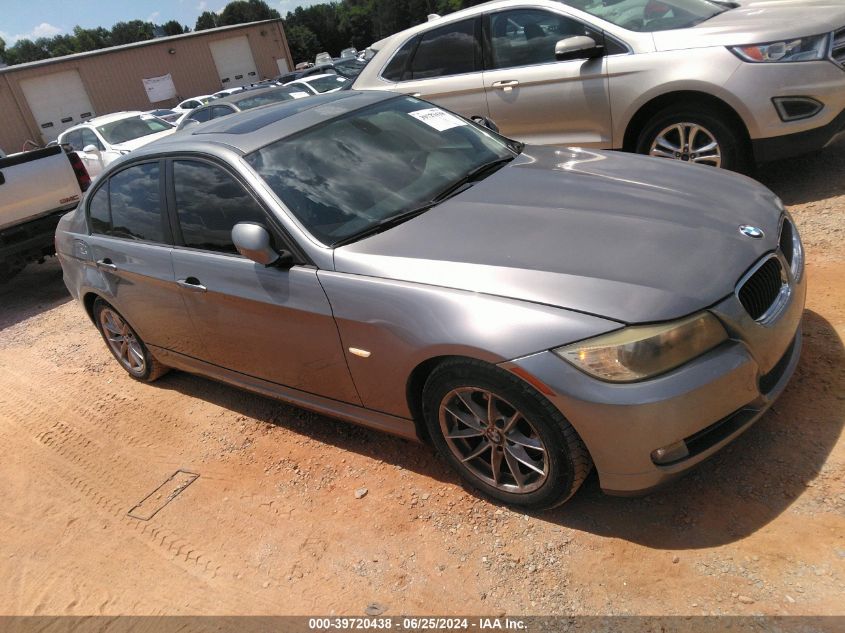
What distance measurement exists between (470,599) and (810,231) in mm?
3662

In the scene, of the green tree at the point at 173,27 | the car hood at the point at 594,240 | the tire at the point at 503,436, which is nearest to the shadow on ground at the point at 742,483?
the tire at the point at 503,436

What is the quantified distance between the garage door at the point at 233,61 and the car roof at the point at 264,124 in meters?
41.0

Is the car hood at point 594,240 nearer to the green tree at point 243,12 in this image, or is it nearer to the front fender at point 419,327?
the front fender at point 419,327

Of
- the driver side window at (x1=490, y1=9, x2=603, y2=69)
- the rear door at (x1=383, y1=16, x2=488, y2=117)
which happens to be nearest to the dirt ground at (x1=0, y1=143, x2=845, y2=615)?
the driver side window at (x1=490, y1=9, x2=603, y2=69)

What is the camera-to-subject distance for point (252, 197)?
3.24 metres

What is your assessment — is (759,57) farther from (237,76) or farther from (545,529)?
(237,76)

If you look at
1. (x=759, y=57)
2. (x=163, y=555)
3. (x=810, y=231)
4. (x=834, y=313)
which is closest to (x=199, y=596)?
(x=163, y=555)

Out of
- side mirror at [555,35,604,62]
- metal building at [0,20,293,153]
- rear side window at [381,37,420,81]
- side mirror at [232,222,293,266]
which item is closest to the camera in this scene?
side mirror at [232,222,293,266]

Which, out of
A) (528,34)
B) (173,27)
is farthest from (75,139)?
(173,27)

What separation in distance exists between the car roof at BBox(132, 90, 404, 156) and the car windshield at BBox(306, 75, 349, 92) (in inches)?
418

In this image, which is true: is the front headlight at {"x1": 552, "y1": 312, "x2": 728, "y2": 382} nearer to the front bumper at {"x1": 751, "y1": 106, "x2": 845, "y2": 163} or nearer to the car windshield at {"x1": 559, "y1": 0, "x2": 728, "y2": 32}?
the front bumper at {"x1": 751, "y1": 106, "x2": 845, "y2": 163}

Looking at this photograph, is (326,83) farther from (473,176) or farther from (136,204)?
(473,176)

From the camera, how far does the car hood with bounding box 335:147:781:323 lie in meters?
2.41

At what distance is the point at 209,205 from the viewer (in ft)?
11.6
